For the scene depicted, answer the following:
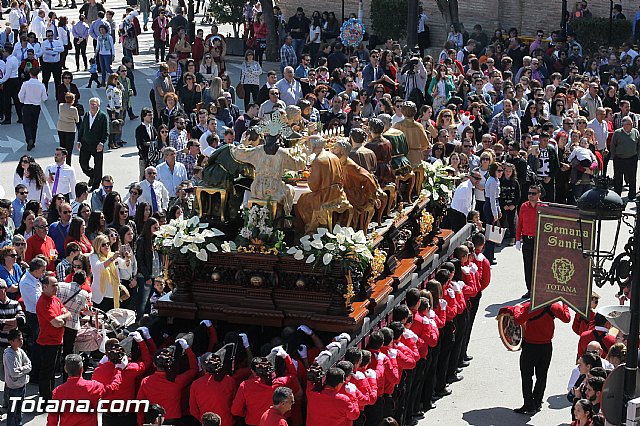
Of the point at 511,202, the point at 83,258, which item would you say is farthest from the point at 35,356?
the point at 511,202

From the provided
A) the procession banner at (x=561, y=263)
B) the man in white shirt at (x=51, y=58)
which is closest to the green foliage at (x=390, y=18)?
the man in white shirt at (x=51, y=58)

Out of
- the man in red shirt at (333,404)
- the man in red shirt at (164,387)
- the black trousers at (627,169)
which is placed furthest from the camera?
the black trousers at (627,169)

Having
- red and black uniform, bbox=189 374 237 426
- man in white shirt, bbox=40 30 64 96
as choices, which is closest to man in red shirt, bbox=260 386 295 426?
red and black uniform, bbox=189 374 237 426

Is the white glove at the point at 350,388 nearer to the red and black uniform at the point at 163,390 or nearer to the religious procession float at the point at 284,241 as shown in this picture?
the religious procession float at the point at 284,241

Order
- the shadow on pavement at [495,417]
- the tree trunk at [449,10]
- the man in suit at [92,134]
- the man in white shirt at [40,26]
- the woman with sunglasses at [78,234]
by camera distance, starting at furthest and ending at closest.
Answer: the tree trunk at [449,10]
the man in white shirt at [40,26]
the man in suit at [92,134]
the woman with sunglasses at [78,234]
the shadow on pavement at [495,417]

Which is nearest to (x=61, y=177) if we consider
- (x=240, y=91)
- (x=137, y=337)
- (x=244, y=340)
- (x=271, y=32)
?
(x=137, y=337)

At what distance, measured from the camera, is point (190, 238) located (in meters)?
14.0

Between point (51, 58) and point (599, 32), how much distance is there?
627 inches

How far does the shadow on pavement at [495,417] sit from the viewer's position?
48.9 feet

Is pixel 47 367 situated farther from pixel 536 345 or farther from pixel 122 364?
pixel 536 345

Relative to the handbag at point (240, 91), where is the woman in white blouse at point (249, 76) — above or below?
above

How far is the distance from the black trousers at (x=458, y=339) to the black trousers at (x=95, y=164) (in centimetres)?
911

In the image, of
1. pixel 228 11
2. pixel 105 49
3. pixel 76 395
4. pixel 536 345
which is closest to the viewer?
pixel 76 395

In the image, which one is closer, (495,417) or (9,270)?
(495,417)
